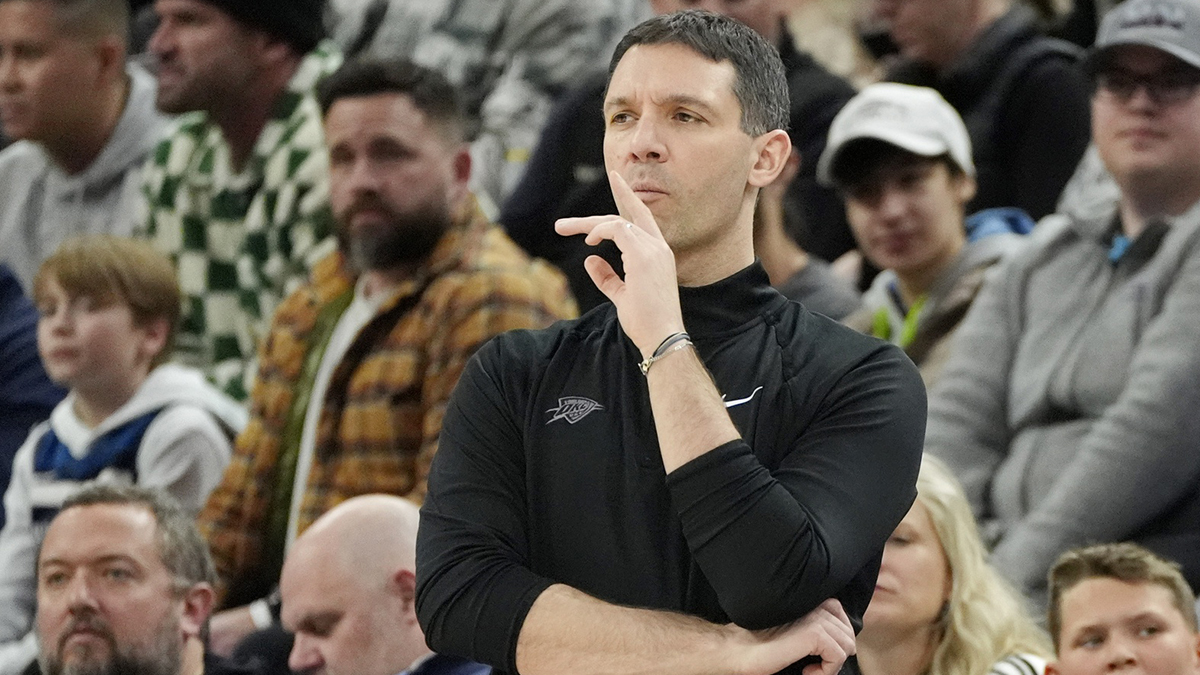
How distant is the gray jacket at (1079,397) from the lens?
3395 mm

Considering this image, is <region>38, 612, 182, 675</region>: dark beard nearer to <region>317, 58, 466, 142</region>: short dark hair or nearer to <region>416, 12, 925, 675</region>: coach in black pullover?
<region>317, 58, 466, 142</region>: short dark hair

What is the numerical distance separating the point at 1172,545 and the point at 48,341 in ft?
8.57

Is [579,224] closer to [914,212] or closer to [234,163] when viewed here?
[914,212]

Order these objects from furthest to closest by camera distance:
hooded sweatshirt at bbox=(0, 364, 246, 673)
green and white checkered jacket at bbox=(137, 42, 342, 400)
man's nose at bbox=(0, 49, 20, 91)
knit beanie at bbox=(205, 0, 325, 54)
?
man's nose at bbox=(0, 49, 20, 91)
knit beanie at bbox=(205, 0, 325, 54)
green and white checkered jacket at bbox=(137, 42, 342, 400)
hooded sweatshirt at bbox=(0, 364, 246, 673)

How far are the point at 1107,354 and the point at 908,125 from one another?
864 mm

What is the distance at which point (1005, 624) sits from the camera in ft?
9.92

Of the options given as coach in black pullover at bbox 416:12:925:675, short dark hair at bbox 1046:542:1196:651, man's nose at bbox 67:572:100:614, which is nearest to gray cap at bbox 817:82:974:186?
short dark hair at bbox 1046:542:1196:651

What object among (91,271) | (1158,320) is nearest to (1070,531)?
(1158,320)

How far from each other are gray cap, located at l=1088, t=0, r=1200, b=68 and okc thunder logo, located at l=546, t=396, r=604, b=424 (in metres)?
2.23

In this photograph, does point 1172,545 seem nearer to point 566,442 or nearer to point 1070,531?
point 1070,531

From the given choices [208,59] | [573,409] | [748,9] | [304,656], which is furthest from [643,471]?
[208,59]

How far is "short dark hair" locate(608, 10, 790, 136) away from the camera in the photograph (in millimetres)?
1855

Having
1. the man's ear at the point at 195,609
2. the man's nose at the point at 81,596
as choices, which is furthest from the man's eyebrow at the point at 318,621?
the man's nose at the point at 81,596

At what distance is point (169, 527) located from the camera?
136 inches
